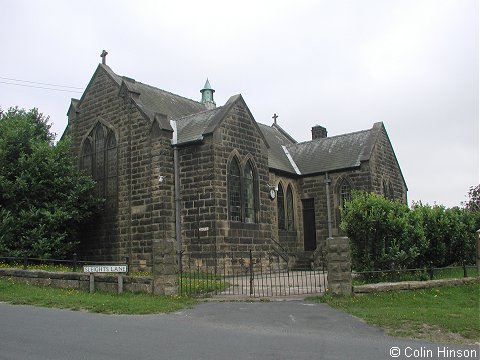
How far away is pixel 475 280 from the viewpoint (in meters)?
16.2

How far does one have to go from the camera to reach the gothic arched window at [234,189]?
21.2 meters

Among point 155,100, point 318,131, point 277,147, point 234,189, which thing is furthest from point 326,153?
point 155,100

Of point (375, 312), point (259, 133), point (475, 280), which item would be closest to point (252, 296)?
point (375, 312)

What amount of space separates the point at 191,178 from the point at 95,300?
858 centimetres

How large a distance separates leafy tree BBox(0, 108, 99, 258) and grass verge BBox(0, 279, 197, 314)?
14.7 ft

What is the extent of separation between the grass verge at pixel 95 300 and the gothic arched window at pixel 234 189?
7926mm

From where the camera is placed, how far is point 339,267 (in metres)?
13.3

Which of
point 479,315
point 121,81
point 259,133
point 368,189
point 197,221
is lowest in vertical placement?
point 479,315

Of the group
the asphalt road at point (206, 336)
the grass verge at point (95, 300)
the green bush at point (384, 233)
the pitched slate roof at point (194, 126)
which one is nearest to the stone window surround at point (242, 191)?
the pitched slate roof at point (194, 126)

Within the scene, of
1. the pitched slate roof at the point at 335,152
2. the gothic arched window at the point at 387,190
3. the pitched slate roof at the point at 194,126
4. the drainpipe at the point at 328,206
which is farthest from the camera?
the gothic arched window at the point at 387,190

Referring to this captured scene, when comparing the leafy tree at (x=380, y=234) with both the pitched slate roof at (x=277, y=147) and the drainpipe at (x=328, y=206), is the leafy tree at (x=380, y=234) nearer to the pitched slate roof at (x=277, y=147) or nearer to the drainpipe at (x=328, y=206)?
the pitched slate roof at (x=277, y=147)

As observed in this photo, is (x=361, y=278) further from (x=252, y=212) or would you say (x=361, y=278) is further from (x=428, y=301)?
(x=252, y=212)

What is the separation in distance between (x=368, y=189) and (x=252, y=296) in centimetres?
1435

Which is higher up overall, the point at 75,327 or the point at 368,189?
the point at 368,189
